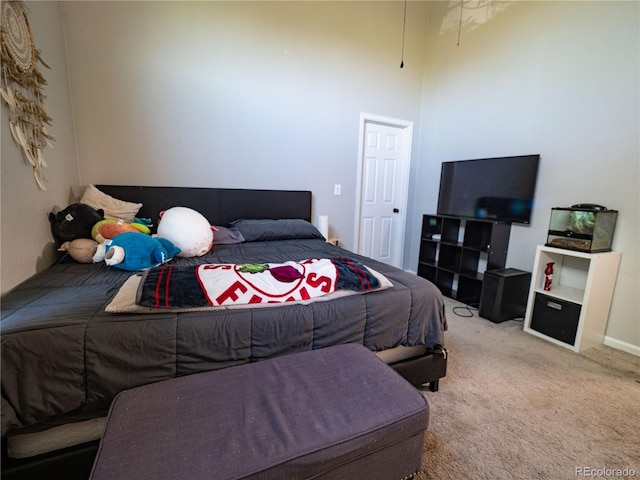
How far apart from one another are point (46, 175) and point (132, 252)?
34.1 inches

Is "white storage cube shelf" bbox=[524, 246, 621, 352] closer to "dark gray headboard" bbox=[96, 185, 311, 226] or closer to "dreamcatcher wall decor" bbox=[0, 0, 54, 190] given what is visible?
"dark gray headboard" bbox=[96, 185, 311, 226]

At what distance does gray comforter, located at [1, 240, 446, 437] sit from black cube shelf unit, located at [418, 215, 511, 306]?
1.73 meters

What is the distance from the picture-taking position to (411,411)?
92 cm

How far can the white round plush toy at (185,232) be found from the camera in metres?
1.96

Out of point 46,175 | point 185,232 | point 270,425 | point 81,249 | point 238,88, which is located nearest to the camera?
point 270,425

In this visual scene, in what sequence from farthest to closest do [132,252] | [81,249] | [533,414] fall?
[81,249] < [132,252] < [533,414]

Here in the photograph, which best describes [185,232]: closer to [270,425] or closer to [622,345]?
[270,425]

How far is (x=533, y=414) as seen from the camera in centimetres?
150

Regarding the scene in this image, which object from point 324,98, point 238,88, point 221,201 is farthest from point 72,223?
point 324,98

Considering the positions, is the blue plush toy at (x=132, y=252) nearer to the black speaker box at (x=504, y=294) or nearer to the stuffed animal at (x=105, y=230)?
the stuffed animal at (x=105, y=230)

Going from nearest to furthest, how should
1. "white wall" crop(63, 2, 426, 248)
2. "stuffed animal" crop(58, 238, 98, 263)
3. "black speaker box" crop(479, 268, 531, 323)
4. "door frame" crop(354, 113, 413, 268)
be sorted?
"stuffed animal" crop(58, 238, 98, 263) < "white wall" crop(63, 2, 426, 248) < "black speaker box" crop(479, 268, 531, 323) < "door frame" crop(354, 113, 413, 268)

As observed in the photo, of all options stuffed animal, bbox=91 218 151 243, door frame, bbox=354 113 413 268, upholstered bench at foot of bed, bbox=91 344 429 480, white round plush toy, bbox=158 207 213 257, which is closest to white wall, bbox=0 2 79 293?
stuffed animal, bbox=91 218 151 243

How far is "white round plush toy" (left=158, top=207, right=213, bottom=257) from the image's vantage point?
1.96 m

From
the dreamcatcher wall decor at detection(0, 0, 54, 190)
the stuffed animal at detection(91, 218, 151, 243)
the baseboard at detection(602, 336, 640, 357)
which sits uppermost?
the dreamcatcher wall decor at detection(0, 0, 54, 190)
